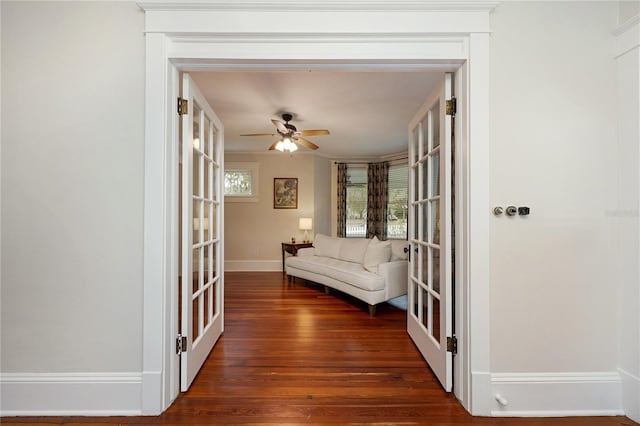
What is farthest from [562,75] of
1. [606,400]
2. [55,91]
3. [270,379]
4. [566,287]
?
[55,91]

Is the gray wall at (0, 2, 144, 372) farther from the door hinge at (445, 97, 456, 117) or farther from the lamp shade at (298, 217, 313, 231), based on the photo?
the lamp shade at (298, 217, 313, 231)

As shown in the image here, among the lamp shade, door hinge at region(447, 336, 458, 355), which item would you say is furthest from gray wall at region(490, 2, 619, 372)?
the lamp shade

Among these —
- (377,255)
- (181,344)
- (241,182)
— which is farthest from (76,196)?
(241,182)

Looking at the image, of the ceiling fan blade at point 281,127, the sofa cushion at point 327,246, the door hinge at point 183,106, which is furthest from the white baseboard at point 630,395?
the ceiling fan blade at point 281,127

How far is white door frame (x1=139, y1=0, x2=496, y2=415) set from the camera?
4.99 ft

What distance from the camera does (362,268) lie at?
12.0 feet

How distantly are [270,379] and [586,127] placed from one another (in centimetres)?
237

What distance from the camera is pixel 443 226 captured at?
1.74 metres

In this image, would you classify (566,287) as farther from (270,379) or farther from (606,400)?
(270,379)

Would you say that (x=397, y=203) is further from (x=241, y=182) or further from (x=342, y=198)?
(x=241, y=182)

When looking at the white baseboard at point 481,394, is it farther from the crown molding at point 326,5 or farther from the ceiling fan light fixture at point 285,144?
the ceiling fan light fixture at point 285,144

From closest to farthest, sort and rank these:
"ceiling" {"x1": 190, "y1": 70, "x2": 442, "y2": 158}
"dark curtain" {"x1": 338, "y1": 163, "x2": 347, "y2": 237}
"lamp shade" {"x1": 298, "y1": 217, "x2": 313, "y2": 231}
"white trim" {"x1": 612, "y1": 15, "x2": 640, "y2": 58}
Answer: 1. "white trim" {"x1": 612, "y1": 15, "x2": 640, "y2": 58}
2. "ceiling" {"x1": 190, "y1": 70, "x2": 442, "y2": 158}
3. "lamp shade" {"x1": 298, "y1": 217, "x2": 313, "y2": 231}
4. "dark curtain" {"x1": 338, "y1": 163, "x2": 347, "y2": 237}

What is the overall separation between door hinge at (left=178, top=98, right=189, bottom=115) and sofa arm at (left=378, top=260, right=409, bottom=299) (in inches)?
101

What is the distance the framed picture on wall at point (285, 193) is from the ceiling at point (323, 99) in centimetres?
115
